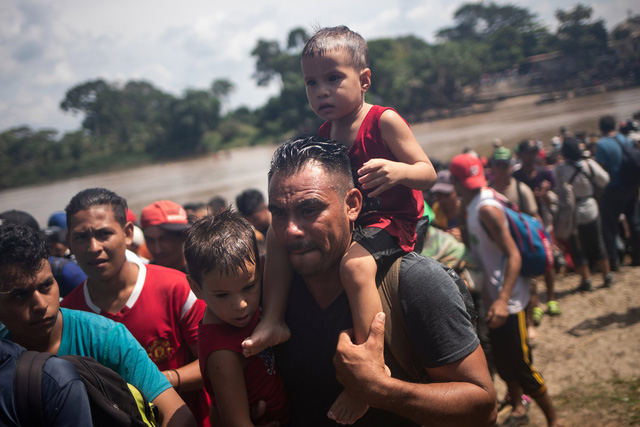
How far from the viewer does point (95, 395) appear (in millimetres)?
Result: 1464

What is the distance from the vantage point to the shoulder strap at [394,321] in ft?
5.69

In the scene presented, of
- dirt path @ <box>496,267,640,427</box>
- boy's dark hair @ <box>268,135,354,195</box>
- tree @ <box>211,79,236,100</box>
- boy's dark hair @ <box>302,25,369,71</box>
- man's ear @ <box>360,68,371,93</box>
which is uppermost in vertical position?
tree @ <box>211,79,236,100</box>

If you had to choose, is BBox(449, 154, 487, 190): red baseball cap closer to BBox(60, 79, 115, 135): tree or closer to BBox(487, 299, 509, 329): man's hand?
BBox(487, 299, 509, 329): man's hand

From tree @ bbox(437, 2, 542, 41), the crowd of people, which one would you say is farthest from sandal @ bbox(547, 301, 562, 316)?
tree @ bbox(437, 2, 542, 41)

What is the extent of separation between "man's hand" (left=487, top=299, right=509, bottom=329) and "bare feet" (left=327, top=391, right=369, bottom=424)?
2.05 metres

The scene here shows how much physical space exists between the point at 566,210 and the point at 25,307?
5.79m

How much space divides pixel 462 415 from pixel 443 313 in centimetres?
40

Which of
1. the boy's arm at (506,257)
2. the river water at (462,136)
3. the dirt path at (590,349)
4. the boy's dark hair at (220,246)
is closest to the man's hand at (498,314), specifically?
the boy's arm at (506,257)

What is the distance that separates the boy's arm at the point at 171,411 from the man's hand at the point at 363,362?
0.73m

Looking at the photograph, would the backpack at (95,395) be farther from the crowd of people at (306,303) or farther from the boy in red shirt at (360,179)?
the boy in red shirt at (360,179)

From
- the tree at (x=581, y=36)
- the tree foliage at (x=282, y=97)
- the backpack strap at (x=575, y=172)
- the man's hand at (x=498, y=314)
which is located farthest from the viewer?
the tree foliage at (x=282, y=97)

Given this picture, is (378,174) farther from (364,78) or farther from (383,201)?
(364,78)

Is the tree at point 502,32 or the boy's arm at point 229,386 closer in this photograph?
the boy's arm at point 229,386

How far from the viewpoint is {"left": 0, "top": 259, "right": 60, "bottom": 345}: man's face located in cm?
184
